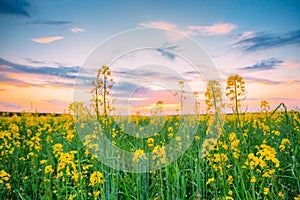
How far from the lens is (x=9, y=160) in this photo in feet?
17.7

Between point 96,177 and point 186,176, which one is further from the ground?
point 96,177

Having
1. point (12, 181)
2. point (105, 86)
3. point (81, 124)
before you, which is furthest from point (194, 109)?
point (12, 181)

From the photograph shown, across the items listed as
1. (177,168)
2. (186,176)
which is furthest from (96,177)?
(186,176)

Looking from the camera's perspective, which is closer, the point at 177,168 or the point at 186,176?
the point at 177,168

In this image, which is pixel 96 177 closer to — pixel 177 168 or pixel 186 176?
pixel 177 168

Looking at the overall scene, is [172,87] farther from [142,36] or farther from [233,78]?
[233,78]

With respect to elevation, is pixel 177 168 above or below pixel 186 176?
above

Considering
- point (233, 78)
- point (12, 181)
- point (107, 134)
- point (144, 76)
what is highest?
point (144, 76)

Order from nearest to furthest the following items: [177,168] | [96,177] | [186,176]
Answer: [96,177]
[177,168]
[186,176]

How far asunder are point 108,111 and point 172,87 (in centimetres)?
202

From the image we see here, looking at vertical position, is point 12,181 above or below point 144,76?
below

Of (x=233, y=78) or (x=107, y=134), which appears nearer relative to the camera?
(x=233, y=78)

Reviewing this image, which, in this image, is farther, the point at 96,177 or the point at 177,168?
the point at 177,168

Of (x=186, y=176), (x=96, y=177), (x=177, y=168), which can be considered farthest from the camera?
(x=186, y=176)
